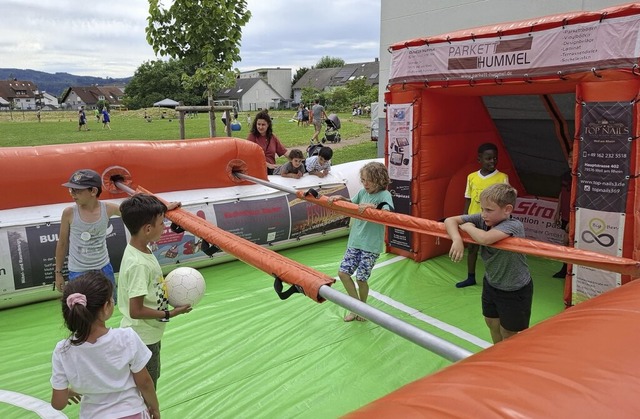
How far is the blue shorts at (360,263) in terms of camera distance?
4402 mm

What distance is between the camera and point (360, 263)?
442 cm

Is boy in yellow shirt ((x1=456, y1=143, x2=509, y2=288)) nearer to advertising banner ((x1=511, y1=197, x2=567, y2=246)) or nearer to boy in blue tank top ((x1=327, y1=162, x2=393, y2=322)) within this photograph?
boy in blue tank top ((x1=327, y1=162, x2=393, y2=322))

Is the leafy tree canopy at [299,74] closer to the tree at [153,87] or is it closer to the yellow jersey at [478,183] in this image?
the tree at [153,87]

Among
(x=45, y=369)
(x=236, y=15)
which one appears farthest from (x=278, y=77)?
(x=45, y=369)

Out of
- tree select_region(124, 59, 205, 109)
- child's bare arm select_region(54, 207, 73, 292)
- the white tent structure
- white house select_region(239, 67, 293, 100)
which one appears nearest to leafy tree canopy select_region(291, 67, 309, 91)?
white house select_region(239, 67, 293, 100)

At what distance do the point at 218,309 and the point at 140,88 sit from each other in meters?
63.2

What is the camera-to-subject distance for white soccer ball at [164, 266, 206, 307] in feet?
9.07

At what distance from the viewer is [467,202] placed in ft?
17.4

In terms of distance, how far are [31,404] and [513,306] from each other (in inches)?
127

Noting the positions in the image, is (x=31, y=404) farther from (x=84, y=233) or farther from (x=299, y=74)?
(x=299, y=74)

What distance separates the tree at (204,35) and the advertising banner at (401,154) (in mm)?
3179

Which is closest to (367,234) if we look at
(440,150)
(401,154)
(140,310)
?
(401,154)

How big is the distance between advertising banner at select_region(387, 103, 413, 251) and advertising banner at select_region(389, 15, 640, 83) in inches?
16.1

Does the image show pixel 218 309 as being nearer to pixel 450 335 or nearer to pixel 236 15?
pixel 450 335
